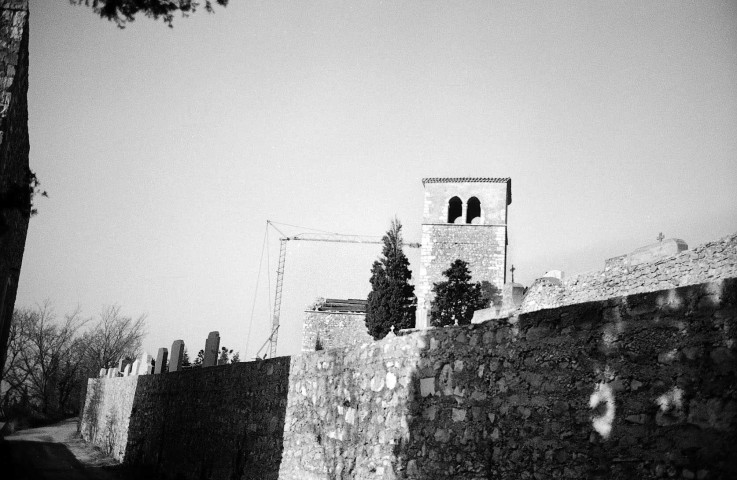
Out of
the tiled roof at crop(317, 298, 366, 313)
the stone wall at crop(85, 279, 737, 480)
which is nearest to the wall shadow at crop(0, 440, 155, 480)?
the stone wall at crop(85, 279, 737, 480)

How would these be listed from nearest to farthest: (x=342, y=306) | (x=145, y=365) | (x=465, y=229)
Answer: (x=145, y=365) → (x=465, y=229) → (x=342, y=306)

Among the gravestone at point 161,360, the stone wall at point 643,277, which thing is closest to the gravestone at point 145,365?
the gravestone at point 161,360

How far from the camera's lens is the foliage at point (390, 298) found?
30.1 metres

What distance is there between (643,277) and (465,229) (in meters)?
25.2

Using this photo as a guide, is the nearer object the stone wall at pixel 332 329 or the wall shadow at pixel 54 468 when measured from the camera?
the wall shadow at pixel 54 468

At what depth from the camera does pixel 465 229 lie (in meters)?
34.4

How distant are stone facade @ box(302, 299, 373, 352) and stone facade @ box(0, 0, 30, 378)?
25068 millimetres

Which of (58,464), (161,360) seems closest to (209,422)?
(161,360)

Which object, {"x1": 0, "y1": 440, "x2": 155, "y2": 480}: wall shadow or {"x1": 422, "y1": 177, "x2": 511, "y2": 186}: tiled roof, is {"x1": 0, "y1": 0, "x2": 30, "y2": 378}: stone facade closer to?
{"x1": 0, "y1": 440, "x2": 155, "y2": 480}: wall shadow

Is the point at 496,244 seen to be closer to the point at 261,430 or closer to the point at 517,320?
the point at 261,430

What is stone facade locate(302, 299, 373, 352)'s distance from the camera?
32.9 meters

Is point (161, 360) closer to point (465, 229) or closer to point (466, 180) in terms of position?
point (465, 229)

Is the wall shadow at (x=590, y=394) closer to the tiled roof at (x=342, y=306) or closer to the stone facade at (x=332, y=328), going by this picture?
the stone facade at (x=332, y=328)

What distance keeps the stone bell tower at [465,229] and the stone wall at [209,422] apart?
20289mm
